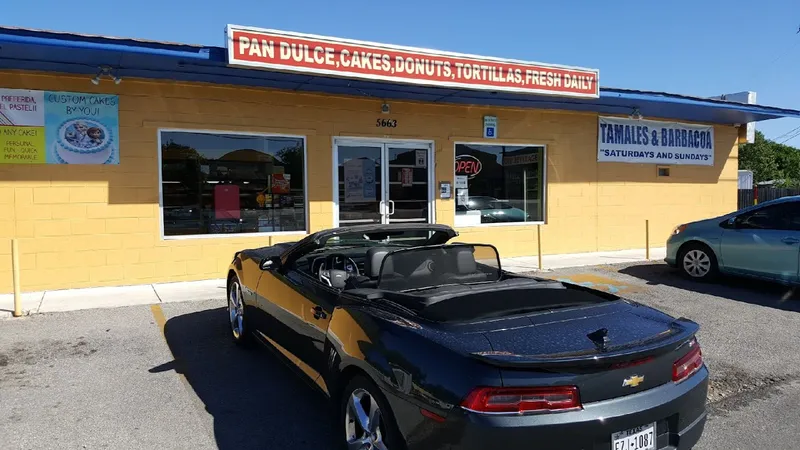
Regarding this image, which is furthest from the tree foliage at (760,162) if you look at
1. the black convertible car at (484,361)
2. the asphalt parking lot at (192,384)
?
the black convertible car at (484,361)

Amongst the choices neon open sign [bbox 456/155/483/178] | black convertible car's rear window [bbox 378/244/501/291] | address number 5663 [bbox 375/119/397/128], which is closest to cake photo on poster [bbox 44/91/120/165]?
address number 5663 [bbox 375/119/397/128]

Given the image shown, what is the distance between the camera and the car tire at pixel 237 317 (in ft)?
17.2

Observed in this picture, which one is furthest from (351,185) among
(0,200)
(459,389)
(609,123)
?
(459,389)

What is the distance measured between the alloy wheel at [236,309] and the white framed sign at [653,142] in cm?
938

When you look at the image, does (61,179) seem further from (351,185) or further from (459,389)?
(459,389)

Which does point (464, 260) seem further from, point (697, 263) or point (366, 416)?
point (697, 263)

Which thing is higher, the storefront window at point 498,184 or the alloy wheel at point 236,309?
the storefront window at point 498,184

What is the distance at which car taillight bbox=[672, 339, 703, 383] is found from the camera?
2.74m

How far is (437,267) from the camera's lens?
388 centimetres

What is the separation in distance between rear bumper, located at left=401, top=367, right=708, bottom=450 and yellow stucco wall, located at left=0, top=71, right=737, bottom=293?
7.00m

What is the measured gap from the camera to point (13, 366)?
194 inches

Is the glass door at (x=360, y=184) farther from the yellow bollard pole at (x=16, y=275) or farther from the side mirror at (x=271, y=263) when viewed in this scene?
the side mirror at (x=271, y=263)

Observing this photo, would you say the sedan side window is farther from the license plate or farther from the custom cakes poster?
the custom cakes poster

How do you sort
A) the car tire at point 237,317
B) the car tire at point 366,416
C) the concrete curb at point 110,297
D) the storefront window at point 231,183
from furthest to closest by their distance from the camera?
the storefront window at point 231,183 < the concrete curb at point 110,297 < the car tire at point 237,317 < the car tire at point 366,416
